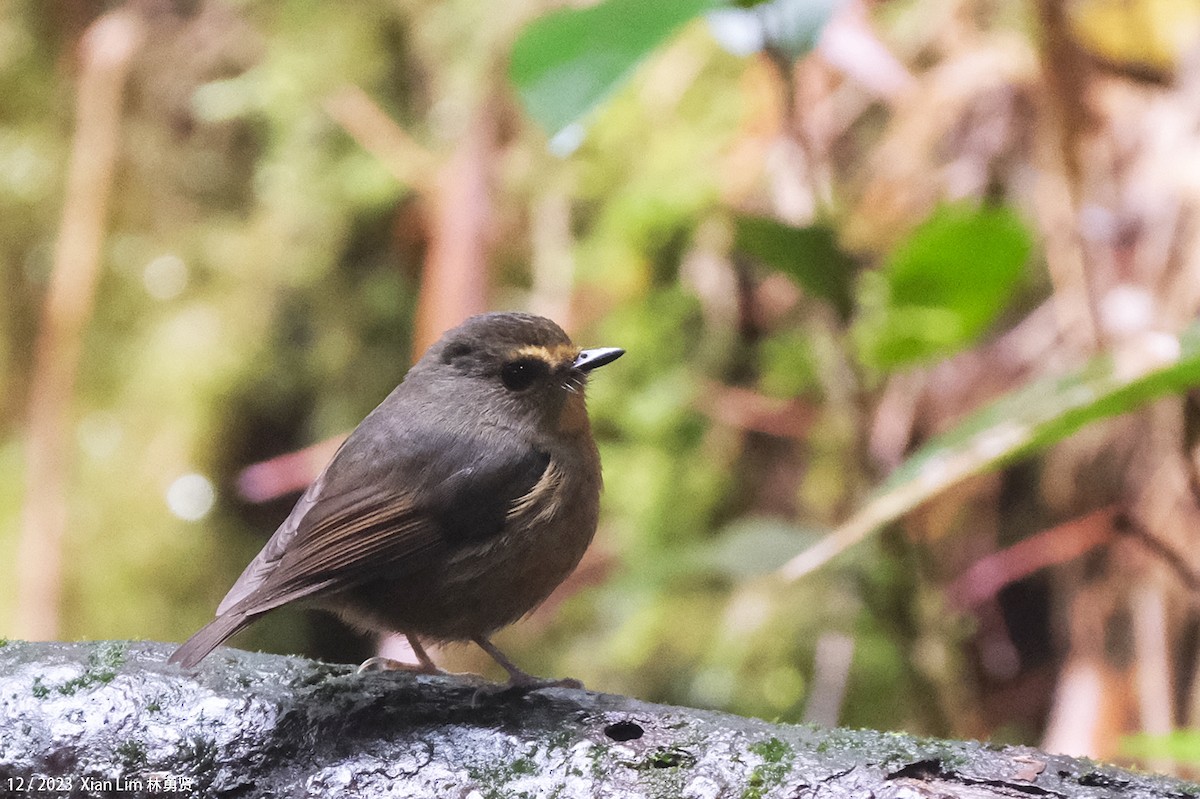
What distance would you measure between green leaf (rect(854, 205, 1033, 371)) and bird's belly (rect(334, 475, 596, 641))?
1.16 meters

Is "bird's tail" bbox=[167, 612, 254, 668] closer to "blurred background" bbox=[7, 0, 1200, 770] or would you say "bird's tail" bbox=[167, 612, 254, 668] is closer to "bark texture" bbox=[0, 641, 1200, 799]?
"bark texture" bbox=[0, 641, 1200, 799]

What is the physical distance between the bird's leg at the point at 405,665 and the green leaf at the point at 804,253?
4.23 feet

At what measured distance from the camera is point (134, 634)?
4.84 meters

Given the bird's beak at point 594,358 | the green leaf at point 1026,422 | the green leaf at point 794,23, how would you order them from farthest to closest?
the green leaf at point 794,23
the bird's beak at point 594,358
the green leaf at point 1026,422

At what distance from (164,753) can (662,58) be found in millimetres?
3705

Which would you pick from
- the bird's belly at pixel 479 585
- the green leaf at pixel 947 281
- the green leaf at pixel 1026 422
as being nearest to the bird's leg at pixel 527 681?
the bird's belly at pixel 479 585

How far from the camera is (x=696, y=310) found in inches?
178

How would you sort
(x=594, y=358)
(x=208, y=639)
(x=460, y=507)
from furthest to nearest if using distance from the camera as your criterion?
(x=594, y=358) → (x=460, y=507) → (x=208, y=639)

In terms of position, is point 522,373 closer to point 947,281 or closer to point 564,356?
point 564,356

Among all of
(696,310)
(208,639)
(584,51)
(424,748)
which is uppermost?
(696,310)

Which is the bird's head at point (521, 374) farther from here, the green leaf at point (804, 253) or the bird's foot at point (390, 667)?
the green leaf at point (804, 253)

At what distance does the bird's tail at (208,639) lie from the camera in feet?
5.90

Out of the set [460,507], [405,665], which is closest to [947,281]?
[460,507]

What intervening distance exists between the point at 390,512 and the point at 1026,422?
4.44 ft
